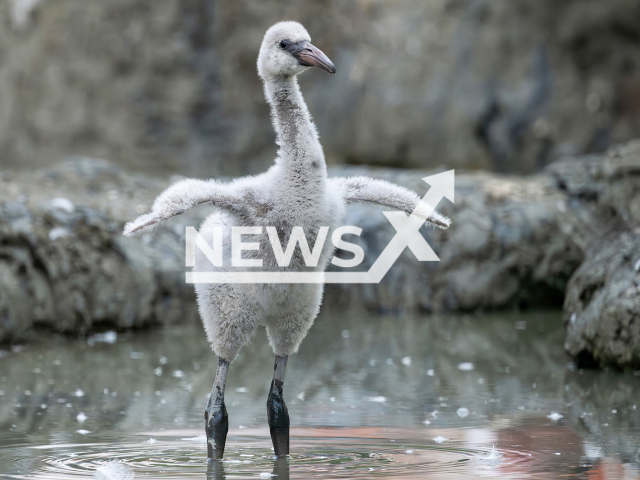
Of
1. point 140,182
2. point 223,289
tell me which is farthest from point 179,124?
point 223,289

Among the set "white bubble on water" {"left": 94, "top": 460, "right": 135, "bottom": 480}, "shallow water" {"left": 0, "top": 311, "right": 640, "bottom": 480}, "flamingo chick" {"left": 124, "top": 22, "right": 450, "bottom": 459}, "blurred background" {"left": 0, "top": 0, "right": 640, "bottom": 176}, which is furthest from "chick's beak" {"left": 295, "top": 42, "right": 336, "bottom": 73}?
"blurred background" {"left": 0, "top": 0, "right": 640, "bottom": 176}

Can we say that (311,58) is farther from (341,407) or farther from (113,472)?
(341,407)

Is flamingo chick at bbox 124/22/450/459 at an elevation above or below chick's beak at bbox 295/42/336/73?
below

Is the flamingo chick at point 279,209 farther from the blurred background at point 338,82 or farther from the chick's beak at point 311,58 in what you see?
the blurred background at point 338,82

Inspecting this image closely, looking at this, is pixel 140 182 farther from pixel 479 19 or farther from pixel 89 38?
pixel 479 19

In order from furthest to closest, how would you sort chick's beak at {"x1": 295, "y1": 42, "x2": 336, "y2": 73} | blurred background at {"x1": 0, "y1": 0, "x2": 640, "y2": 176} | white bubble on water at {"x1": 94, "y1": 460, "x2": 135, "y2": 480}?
blurred background at {"x1": 0, "y1": 0, "x2": 640, "y2": 176} < chick's beak at {"x1": 295, "y1": 42, "x2": 336, "y2": 73} < white bubble on water at {"x1": 94, "y1": 460, "x2": 135, "y2": 480}

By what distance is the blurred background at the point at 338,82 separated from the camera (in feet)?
47.0

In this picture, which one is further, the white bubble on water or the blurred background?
the blurred background

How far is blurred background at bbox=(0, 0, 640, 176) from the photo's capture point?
14320mm

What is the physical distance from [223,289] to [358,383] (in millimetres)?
2672

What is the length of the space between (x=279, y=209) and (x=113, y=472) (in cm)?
154

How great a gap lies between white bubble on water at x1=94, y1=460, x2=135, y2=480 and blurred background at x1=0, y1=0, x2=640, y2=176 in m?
10.7

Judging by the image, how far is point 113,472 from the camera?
4.42m

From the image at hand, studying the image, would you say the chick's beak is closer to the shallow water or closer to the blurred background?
the shallow water
